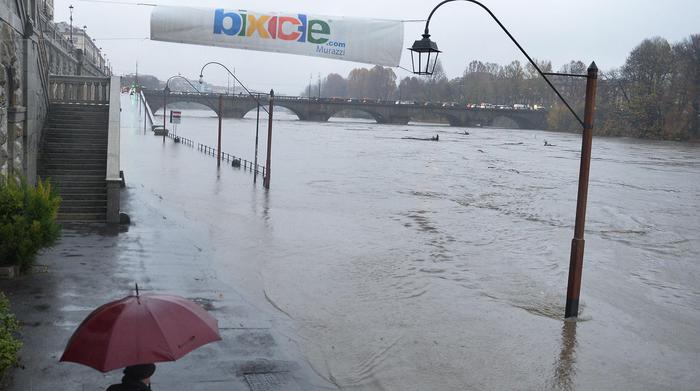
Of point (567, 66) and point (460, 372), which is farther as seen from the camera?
point (567, 66)

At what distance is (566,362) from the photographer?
11961 millimetres

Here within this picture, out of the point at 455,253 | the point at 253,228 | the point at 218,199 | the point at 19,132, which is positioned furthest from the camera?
the point at 218,199

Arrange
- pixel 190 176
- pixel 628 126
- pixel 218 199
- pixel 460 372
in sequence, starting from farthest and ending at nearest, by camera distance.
Result: pixel 628 126 → pixel 190 176 → pixel 218 199 → pixel 460 372

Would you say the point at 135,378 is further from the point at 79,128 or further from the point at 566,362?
the point at 79,128

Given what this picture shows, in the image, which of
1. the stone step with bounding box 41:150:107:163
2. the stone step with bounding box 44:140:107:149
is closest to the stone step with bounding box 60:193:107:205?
the stone step with bounding box 41:150:107:163

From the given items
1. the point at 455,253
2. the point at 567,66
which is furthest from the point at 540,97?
the point at 455,253

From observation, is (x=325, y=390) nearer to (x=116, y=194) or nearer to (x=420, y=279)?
(x=420, y=279)

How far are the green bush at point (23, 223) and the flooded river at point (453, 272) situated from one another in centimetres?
407

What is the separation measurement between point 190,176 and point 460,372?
30.6 metres

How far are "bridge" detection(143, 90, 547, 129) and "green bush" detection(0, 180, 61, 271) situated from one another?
10726 cm

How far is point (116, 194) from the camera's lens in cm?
2005

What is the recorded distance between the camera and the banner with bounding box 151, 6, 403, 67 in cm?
1098

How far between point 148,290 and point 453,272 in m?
8.80

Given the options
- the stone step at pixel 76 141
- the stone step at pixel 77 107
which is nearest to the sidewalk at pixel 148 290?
the stone step at pixel 76 141
